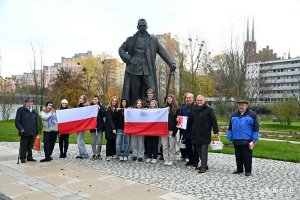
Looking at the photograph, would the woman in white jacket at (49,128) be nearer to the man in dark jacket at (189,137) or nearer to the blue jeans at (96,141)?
the blue jeans at (96,141)

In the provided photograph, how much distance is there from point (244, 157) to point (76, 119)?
5.02 meters

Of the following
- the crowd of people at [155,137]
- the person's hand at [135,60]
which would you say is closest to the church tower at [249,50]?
the person's hand at [135,60]

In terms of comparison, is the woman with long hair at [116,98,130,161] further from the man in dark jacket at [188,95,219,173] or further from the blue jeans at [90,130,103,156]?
the man in dark jacket at [188,95,219,173]

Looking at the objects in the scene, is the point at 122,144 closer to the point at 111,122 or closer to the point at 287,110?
the point at 111,122

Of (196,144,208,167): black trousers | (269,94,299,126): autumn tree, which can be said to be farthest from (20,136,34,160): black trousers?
(269,94,299,126): autumn tree

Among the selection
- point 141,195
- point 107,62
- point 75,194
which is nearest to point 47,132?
point 75,194

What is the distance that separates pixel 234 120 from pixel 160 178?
2.40 meters

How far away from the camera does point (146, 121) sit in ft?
29.9

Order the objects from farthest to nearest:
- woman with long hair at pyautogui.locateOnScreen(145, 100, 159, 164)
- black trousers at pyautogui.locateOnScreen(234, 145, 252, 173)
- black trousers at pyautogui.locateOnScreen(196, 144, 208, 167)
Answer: woman with long hair at pyautogui.locateOnScreen(145, 100, 159, 164) < black trousers at pyautogui.locateOnScreen(196, 144, 208, 167) < black trousers at pyautogui.locateOnScreen(234, 145, 252, 173)

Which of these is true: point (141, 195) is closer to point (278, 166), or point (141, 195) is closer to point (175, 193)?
point (175, 193)

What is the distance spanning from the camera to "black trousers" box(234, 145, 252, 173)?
7.66 metres

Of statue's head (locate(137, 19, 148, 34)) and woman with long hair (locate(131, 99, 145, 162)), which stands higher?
statue's head (locate(137, 19, 148, 34))

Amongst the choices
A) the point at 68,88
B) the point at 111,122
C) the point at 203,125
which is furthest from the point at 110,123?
the point at 68,88

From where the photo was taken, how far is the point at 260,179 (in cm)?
721
